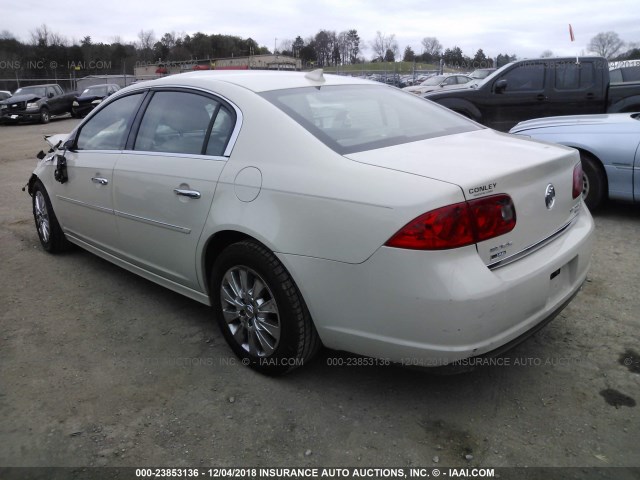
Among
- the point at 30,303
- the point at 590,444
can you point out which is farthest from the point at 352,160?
the point at 30,303

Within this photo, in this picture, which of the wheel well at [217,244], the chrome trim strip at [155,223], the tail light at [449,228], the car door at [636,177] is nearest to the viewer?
the tail light at [449,228]

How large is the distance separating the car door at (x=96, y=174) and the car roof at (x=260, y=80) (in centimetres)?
45

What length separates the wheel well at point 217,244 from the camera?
2.83m

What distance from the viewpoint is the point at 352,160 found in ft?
8.00

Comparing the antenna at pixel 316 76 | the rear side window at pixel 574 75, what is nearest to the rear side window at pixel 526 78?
the rear side window at pixel 574 75

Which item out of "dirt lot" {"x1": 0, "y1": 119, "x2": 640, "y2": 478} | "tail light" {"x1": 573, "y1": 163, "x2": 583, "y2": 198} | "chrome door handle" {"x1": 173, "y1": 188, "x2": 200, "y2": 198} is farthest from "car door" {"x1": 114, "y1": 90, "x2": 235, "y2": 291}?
"tail light" {"x1": 573, "y1": 163, "x2": 583, "y2": 198}

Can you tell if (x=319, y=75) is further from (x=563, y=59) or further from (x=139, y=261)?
(x=563, y=59)

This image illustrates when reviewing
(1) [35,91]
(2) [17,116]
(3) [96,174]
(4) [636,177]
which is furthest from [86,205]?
(1) [35,91]

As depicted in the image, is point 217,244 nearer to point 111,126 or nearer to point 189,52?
point 111,126

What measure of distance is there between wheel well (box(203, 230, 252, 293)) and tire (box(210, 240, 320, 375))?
8cm

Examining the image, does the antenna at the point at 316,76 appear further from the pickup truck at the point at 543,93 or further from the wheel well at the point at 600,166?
the pickup truck at the point at 543,93

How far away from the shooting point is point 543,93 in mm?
9000

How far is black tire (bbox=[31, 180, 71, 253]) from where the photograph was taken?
15.6 ft

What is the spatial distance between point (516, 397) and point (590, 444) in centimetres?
41
